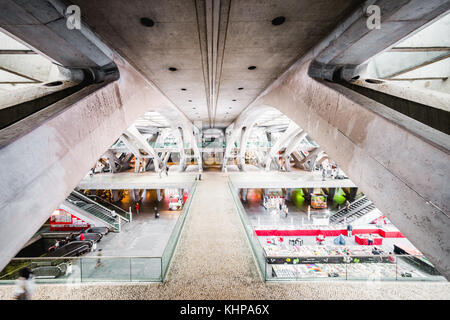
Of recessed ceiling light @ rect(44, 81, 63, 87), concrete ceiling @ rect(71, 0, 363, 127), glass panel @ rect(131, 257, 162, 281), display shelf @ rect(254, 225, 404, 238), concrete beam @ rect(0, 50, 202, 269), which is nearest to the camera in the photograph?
concrete beam @ rect(0, 50, 202, 269)

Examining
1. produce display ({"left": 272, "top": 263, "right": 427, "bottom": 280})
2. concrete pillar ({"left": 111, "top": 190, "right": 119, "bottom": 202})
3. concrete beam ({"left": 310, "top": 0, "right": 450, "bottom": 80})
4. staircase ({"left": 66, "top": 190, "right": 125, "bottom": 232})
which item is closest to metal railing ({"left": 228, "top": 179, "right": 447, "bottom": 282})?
produce display ({"left": 272, "top": 263, "right": 427, "bottom": 280})

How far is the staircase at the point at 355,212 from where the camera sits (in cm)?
1870

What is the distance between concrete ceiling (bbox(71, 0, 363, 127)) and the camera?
326cm

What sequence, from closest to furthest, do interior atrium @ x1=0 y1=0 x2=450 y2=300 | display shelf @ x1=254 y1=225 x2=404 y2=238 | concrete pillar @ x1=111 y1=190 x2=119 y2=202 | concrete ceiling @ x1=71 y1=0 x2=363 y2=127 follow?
interior atrium @ x1=0 y1=0 x2=450 y2=300
concrete ceiling @ x1=71 y1=0 x2=363 y2=127
display shelf @ x1=254 y1=225 x2=404 y2=238
concrete pillar @ x1=111 y1=190 x2=119 y2=202

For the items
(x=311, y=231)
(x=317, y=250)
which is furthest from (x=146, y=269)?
(x=311, y=231)

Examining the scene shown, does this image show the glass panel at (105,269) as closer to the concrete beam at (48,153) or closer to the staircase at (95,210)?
the concrete beam at (48,153)

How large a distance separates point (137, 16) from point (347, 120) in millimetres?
4434

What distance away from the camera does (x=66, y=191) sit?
11.8ft

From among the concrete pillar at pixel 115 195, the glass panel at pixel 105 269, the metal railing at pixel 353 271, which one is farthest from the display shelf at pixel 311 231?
the concrete pillar at pixel 115 195

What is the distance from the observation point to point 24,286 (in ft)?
12.6

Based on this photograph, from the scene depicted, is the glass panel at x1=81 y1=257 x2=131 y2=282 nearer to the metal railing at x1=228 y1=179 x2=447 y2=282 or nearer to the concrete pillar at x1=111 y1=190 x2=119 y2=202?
the metal railing at x1=228 y1=179 x2=447 y2=282

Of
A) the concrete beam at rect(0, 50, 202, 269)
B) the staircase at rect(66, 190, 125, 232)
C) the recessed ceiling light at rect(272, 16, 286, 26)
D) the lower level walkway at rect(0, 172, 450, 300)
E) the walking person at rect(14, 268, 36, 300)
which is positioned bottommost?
the staircase at rect(66, 190, 125, 232)

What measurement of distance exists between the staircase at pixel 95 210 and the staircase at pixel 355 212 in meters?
21.0

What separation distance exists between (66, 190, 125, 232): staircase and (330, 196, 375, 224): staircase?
2100cm
